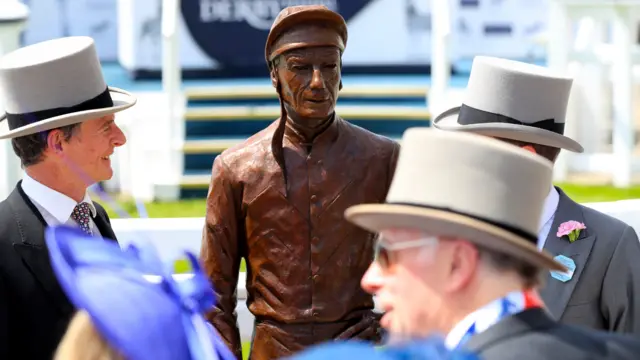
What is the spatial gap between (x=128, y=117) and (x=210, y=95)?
0.92 m

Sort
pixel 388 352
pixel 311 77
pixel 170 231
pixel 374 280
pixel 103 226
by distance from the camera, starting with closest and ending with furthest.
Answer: pixel 388 352
pixel 374 280
pixel 311 77
pixel 103 226
pixel 170 231

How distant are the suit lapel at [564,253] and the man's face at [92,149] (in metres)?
1.43

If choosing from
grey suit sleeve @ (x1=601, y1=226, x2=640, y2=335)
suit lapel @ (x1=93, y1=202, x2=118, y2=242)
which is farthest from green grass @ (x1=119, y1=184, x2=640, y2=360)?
grey suit sleeve @ (x1=601, y1=226, x2=640, y2=335)

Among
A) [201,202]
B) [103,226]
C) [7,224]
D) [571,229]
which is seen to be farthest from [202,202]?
[571,229]

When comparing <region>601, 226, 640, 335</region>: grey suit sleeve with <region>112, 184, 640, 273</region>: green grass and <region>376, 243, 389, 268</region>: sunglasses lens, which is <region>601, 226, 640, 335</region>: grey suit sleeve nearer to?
<region>376, 243, 389, 268</region>: sunglasses lens

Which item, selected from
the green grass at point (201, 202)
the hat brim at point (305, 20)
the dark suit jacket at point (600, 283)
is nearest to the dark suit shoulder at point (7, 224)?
the hat brim at point (305, 20)

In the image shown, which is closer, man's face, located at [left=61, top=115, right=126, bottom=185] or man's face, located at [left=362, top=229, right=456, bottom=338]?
man's face, located at [left=362, top=229, right=456, bottom=338]

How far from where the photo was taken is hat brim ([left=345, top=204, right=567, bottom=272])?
257cm

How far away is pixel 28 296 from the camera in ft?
12.1

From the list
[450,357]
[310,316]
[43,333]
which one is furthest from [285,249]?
[450,357]

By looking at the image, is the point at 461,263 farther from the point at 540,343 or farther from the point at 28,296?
the point at 28,296

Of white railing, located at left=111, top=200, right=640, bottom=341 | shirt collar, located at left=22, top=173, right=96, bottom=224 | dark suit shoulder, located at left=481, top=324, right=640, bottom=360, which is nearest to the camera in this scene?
Result: dark suit shoulder, located at left=481, top=324, right=640, bottom=360

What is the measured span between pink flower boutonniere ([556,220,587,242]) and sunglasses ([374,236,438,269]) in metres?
1.33

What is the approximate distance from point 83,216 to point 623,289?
169 cm
